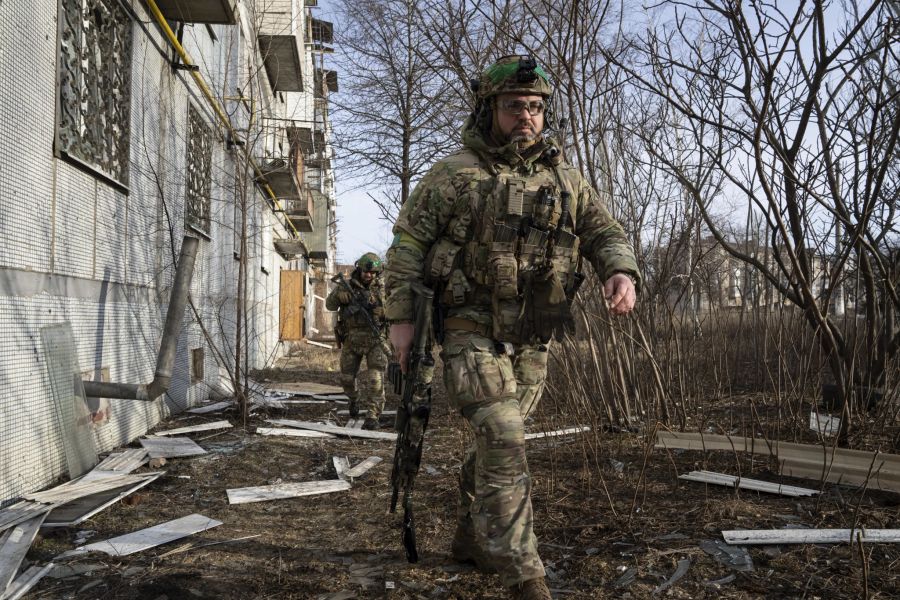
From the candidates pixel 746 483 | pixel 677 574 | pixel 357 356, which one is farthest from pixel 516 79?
pixel 357 356

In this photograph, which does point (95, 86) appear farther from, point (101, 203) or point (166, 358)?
point (166, 358)

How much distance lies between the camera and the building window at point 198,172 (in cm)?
696

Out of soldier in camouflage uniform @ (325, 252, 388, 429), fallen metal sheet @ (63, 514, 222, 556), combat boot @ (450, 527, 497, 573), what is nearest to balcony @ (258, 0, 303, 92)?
soldier in camouflage uniform @ (325, 252, 388, 429)

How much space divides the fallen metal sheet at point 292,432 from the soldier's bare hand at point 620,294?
3996mm

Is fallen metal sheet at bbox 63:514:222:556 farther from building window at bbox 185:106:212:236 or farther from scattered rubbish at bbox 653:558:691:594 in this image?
building window at bbox 185:106:212:236

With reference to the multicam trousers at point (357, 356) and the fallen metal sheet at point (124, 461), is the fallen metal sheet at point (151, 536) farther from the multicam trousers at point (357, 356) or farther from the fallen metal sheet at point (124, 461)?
the multicam trousers at point (357, 356)

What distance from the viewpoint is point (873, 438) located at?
3.99m

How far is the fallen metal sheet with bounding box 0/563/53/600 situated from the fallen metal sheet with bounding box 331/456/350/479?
6.53 feet

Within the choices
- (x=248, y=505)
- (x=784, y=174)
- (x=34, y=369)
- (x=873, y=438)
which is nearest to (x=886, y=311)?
(x=873, y=438)

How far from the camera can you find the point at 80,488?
3613mm

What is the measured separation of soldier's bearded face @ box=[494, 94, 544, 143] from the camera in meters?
2.58

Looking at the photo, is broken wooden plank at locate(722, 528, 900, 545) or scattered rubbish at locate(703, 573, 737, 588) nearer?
scattered rubbish at locate(703, 573, 737, 588)

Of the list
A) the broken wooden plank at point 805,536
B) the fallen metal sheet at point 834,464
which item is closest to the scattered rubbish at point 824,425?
the fallen metal sheet at point 834,464

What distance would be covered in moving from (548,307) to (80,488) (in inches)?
110
